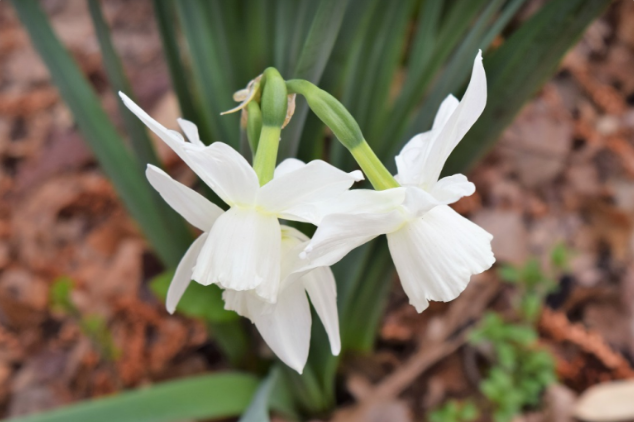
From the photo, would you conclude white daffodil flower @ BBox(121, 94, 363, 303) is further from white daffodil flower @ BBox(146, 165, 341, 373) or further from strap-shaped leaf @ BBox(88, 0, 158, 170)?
strap-shaped leaf @ BBox(88, 0, 158, 170)

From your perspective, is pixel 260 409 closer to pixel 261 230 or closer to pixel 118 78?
pixel 261 230

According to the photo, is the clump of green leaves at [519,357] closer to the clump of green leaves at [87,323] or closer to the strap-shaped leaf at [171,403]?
the strap-shaped leaf at [171,403]

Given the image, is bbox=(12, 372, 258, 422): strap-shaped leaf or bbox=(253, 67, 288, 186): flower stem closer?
bbox=(253, 67, 288, 186): flower stem

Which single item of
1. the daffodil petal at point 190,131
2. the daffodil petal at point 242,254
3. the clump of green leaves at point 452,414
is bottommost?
the clump of green leaves at point 452,414

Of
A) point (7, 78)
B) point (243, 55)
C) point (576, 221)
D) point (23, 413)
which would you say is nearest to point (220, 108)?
point (243, 55)

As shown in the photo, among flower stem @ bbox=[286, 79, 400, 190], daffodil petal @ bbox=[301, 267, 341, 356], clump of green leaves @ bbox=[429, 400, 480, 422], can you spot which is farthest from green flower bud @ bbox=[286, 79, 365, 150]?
clump of green leaves @ bbox=[429, 400, 480, 422]

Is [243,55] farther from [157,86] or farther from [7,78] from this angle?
[7,78]

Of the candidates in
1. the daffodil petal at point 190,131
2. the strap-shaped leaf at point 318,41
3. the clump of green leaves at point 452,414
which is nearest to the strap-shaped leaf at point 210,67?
the strap-shaped leaf at point 318,41
